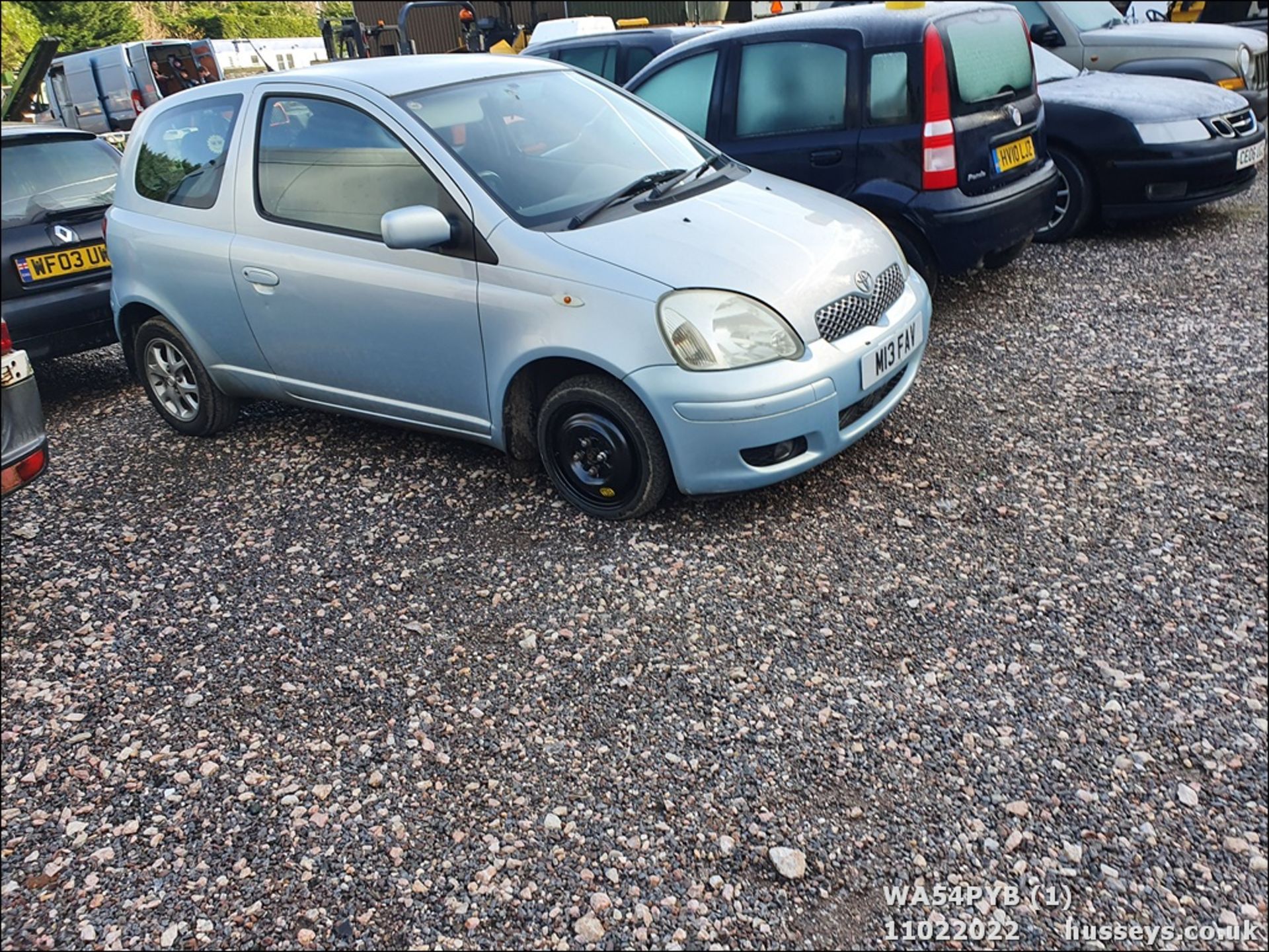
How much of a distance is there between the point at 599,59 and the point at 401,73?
4.64 metres

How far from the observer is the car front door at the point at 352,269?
3793 mm

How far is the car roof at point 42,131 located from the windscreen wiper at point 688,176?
10.0ft

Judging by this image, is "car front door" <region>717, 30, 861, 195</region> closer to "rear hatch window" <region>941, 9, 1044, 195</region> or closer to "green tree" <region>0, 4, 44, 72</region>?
"rear hatch window" <region>941, 9, 1044, 195</region>

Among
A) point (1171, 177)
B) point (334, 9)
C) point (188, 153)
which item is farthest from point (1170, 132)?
point (188, 153)

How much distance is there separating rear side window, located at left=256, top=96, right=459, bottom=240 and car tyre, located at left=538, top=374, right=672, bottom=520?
0.85 m

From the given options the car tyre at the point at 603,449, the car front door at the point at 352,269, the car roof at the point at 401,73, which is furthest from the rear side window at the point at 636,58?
the car tyre at the point at 603,449

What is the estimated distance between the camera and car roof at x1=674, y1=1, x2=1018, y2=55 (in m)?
5.23

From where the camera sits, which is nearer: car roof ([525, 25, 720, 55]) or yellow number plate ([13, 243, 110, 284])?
yellow number plate ([13, 243, 110, 284])

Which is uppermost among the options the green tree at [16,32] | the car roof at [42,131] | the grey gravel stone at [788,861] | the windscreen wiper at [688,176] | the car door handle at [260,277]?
the green tree at [16,32]

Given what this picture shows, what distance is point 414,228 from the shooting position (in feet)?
11.7

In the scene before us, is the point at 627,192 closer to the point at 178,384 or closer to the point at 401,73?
the point at 401,73

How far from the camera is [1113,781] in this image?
8.09ft

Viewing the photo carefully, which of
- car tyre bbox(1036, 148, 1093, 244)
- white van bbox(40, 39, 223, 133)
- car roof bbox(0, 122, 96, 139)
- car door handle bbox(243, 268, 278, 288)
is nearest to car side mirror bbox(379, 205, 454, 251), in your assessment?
car door handle bbox(243, 268, 278, 288)
